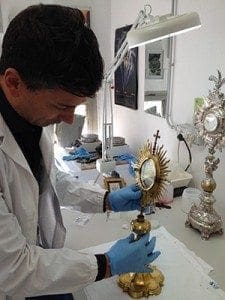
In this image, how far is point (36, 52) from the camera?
1.84ft

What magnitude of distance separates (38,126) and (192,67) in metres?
0.91

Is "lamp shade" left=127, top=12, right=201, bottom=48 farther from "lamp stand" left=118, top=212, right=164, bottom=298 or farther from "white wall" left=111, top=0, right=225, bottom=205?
"lamp stand" left=118, top=212, right=164, bottom=298

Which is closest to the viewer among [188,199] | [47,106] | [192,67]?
[47,106]

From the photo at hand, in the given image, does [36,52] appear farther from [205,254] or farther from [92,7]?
[92,7]

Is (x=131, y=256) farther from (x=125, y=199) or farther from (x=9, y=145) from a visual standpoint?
(x=9, y=145)

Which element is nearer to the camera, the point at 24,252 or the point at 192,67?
the point at 24,252

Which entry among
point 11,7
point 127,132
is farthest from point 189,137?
point 11,7

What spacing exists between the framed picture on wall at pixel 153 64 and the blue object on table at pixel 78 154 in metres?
0.62

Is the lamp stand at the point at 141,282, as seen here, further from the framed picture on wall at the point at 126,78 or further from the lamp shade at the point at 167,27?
the framed picture on wall at the point at 126,78

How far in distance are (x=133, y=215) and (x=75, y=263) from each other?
59 cm

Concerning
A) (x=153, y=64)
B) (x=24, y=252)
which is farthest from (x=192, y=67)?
(x=24, y=252)

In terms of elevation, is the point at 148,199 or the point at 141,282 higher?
the point at 148,199

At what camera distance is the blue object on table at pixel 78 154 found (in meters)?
1.91

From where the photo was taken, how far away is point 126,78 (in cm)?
209
